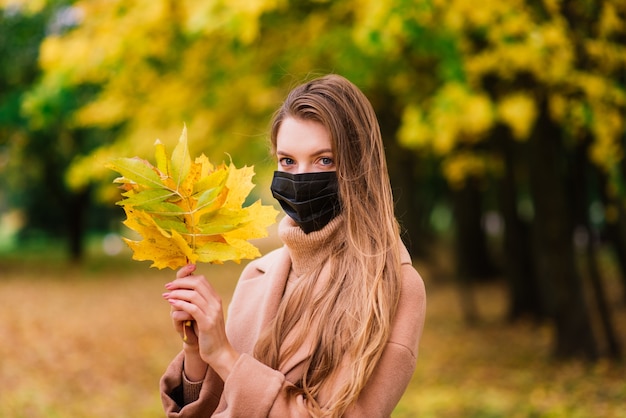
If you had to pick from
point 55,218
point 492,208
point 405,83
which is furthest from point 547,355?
point 55,218

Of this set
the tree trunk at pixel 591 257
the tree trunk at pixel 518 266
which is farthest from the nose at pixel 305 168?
the tree trunk at pixel 518 266

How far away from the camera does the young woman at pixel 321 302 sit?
188 centimetres

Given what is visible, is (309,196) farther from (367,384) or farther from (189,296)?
(367,384)

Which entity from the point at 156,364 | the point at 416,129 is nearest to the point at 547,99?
the point at 416,129

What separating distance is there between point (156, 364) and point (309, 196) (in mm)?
9120

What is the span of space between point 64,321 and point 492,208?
64.3 ft

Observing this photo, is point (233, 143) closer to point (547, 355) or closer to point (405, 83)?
point (405, 83)

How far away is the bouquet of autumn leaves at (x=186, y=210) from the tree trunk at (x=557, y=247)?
307 inches

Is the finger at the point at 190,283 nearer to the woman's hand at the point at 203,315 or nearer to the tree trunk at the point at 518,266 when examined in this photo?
the woman's hand at the point at 203,315

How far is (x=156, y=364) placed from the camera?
1052 cm

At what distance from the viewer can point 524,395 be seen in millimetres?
8219

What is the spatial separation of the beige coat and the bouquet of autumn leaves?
0.90ft

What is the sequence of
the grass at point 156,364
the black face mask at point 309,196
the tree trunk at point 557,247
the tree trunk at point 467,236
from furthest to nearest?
the tree trunk at point 467,236, the tree trunk at point 557,247, the grass at point 156,364, the black face mask at point 309,196

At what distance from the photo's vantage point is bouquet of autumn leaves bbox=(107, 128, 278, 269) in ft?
6.25
